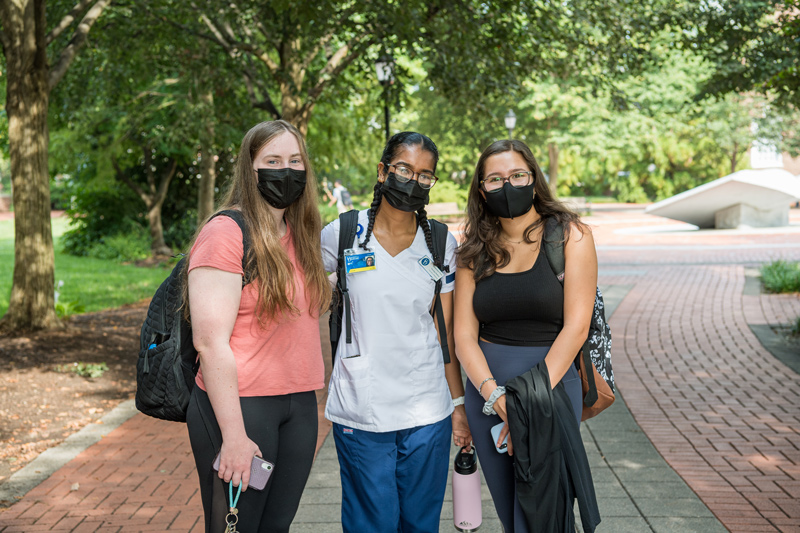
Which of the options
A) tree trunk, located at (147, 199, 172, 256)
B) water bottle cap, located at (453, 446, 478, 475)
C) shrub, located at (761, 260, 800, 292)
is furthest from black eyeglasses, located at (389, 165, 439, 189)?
tree trunk, located at (147, 199, 172, 256)

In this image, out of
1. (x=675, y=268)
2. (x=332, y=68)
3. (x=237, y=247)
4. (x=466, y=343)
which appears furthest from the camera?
(x=675, y=268)

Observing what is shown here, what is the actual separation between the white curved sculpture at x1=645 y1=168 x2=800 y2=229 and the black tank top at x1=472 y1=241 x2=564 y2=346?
23.3m

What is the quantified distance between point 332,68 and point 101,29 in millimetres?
3381

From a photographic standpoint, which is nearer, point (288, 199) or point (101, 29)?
point (288, 199)

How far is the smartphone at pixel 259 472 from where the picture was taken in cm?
225

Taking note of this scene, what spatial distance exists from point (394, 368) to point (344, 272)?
15.1 inches

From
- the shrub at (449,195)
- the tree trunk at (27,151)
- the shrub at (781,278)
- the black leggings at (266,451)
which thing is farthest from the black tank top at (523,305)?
the shrub at (449,195)

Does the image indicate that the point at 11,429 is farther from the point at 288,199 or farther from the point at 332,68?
the point at 332,68

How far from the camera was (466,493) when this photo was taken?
110 inches

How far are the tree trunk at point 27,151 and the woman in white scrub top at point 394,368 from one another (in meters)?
6.37

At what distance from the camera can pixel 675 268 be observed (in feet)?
52.0

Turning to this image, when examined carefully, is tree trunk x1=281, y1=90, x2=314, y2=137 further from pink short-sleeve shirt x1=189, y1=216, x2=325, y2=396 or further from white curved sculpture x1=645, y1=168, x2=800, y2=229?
white curved sculpture x1=645, y1=168, x2=800, y2=229

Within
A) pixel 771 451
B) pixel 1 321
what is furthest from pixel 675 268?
pixel 1 321

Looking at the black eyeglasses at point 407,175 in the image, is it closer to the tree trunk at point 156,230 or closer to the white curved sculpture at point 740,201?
the tree trunk at point 156,230
